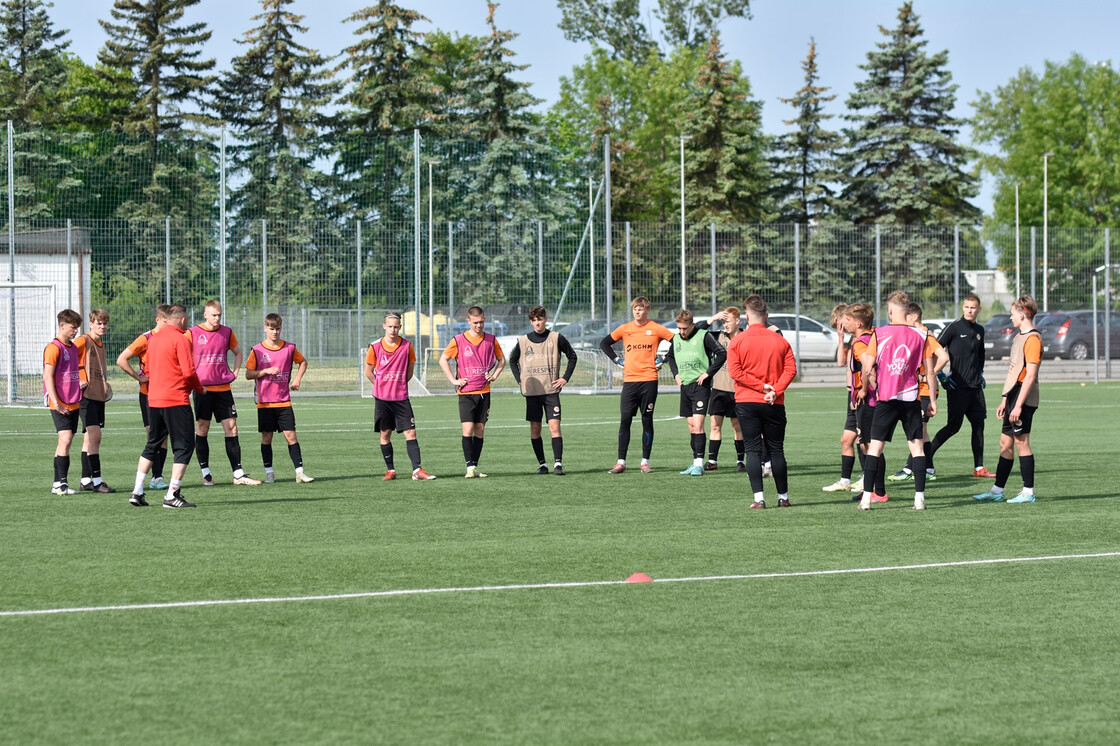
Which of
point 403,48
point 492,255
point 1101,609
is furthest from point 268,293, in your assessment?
point 1101,609

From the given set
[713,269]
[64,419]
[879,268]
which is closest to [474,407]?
[64,419]

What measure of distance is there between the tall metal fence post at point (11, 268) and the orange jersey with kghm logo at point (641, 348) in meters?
19.5

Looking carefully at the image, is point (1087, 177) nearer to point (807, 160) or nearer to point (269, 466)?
point (807, 160)

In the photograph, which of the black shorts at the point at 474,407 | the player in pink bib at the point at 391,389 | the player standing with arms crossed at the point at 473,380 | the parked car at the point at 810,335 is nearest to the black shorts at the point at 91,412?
the player in pink bib at the point at 391,389

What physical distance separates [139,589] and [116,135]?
29.5m

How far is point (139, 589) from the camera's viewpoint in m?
7.79

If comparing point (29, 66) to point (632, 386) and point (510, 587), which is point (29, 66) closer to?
point (632, 386)

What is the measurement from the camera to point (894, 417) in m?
11.2

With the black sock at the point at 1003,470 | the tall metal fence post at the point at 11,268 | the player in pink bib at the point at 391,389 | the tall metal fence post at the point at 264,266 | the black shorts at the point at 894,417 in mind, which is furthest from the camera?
the tall metal fence post at the point at 264,266

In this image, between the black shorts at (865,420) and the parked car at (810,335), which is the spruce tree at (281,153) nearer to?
the parked car at (810,335)

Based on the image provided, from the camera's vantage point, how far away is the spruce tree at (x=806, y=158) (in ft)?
196

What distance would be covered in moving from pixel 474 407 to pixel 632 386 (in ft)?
6.27

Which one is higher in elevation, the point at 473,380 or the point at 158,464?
the point at 473,380

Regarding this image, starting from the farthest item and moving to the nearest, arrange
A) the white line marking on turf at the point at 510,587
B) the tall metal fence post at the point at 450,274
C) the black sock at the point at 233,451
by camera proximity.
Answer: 1. the tall metal fence post at the point at 450,274
2. the black sock at the point at 233,451
3. the white line marking on turf at the point at 510,587
